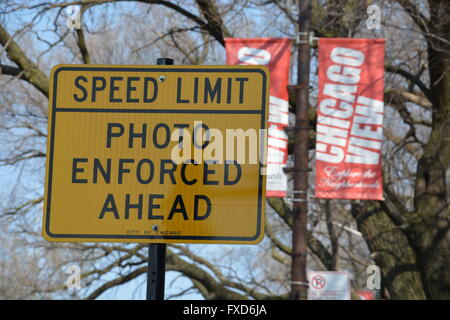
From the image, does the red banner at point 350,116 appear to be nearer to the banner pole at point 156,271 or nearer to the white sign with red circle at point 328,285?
the white sign with red circle at point 328,285

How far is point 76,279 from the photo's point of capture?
713 inches

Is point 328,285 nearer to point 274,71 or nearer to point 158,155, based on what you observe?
point 274,71

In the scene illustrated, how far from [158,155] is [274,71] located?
10.5 metres

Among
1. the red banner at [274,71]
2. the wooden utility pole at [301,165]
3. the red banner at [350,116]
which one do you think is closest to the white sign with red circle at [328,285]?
the wooden utility pole at [301,165]

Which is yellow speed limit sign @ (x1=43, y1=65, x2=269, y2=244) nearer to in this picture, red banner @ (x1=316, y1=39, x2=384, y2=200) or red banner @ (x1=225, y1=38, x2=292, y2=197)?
red banner @ (x1=225, y1=38, x2=292, y2=197)

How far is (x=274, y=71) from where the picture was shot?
47.0 ft

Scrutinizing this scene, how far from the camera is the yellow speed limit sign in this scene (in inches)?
154

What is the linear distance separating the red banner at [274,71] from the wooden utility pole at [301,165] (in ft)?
0.75

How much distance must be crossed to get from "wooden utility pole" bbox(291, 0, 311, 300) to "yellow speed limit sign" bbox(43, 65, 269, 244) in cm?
985

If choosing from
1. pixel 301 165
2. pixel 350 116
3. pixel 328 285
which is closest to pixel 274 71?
pixel 350 116

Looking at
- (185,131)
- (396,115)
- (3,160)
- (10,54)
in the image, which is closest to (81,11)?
(10,54)

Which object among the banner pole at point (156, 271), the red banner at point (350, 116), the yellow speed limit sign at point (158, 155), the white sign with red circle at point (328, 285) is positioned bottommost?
the white sign with red circle at point (328, 285)

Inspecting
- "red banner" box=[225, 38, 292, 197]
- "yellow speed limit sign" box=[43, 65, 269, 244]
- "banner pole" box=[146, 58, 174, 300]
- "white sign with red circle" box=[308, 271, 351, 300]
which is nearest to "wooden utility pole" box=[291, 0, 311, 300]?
"red banner" box=[225, 38, 292, 197]

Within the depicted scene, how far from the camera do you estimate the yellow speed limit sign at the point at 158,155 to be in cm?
390
